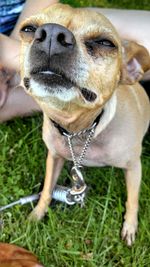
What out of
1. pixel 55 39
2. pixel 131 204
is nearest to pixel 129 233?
pixel 131 204

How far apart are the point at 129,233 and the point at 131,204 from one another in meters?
0.16

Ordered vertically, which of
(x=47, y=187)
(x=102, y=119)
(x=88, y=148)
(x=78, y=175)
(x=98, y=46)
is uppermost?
(x=98, y=46)

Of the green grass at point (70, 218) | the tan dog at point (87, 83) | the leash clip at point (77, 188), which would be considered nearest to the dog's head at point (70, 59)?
the tan dog at point (87, 83)

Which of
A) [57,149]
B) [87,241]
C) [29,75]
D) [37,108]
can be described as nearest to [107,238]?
[87,241]

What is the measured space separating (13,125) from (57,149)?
3.05 feet

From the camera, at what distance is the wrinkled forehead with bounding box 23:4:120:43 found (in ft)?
7.68

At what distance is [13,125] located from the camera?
3.88 m

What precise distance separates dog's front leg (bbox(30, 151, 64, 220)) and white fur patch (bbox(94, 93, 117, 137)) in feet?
1.78

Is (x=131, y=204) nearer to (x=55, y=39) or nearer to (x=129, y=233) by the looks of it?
(x=129, y=233)

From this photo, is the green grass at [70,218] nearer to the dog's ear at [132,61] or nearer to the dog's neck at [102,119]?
the dog's neck at [102,119]

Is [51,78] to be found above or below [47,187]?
above

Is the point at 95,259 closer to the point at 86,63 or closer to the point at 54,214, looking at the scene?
the point at 54,214

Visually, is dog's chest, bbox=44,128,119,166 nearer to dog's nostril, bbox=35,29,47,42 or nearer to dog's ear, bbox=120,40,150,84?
dog's ear, bbox=120,40,150,84

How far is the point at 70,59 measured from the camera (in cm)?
217
